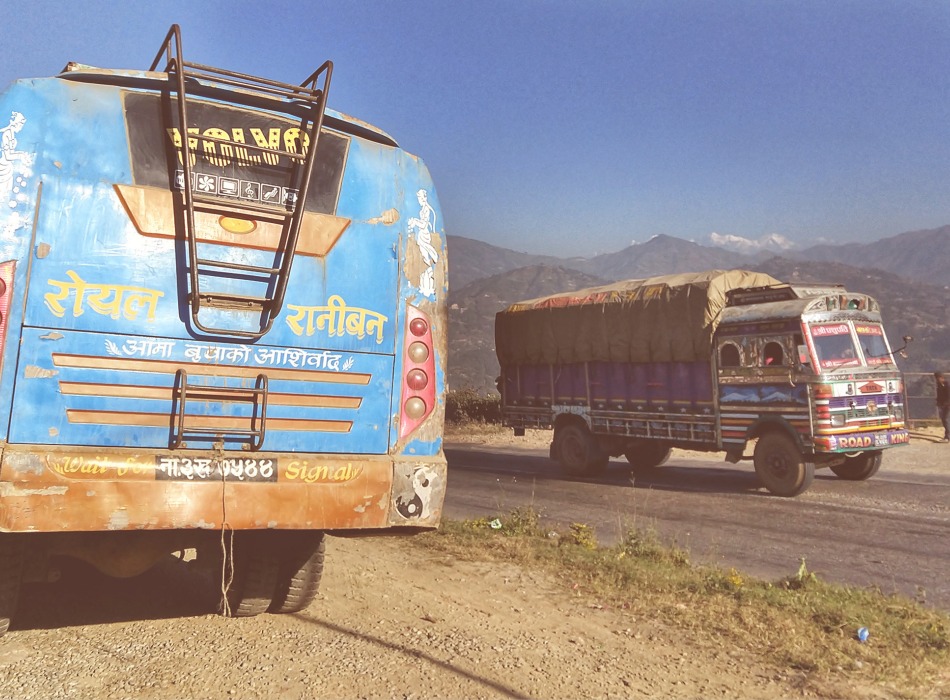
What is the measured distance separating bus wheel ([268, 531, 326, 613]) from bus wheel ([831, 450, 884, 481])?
10.8 metres

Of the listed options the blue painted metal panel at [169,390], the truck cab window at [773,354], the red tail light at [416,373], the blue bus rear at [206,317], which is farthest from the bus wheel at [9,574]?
the truck cab window at [773,354]

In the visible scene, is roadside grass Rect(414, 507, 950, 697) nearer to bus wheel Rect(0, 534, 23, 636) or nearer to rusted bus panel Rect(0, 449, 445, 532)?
rusted bus panel Rect(0, 449, 445, 532)

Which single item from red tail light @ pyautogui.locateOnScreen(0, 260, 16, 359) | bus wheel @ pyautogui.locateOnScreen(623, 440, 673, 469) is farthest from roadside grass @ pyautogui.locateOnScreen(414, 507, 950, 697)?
bus wheel @ pyautogui.locateOnScreen(623, 440, 673, 469)

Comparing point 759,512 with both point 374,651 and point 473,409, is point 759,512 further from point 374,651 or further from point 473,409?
point 473,409

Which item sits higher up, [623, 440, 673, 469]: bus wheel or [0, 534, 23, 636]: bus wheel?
[623, 440, 673, 469]: bus wheel

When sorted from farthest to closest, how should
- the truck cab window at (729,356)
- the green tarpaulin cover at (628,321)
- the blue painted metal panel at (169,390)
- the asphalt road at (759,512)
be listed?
the green tarpaulin cover at (628,321) → the truck cab window at (729,356) → the asphalt road at (759,512) → the blue painted metal panel at (169,390)

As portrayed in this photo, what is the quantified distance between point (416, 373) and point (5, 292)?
6.88ft

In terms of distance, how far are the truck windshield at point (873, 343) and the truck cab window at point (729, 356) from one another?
1.85m

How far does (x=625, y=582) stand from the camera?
6.27 metres

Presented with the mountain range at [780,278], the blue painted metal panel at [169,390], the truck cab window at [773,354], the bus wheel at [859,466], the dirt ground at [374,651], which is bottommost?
the dirt ground at [374,651]

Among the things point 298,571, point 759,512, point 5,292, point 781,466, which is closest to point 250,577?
point 298,571

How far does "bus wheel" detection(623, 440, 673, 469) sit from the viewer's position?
15898 millimetres

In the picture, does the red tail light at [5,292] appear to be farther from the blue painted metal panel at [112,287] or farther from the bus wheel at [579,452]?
the bus wheel at [579,452]

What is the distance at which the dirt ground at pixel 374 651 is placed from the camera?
13.1 ft
